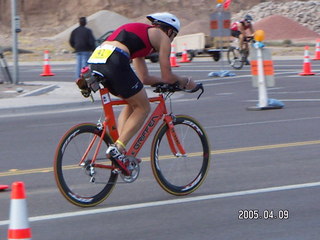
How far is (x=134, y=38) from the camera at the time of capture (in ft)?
23.7

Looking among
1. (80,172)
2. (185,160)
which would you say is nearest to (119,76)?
Result: (80,172)

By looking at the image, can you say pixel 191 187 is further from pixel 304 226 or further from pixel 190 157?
pixel 304 226

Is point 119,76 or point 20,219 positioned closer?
point 20,219

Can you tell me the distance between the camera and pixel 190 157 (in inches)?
311

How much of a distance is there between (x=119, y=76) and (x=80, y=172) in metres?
0.93

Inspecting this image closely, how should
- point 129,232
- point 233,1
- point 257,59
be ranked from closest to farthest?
point 129,232, point 257,59, point 233,1

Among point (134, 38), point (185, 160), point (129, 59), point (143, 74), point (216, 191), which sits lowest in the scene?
point (216, 191)

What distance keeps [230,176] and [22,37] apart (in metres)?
57.4

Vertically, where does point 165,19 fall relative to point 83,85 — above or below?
above

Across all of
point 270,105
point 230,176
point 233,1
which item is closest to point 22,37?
point 233,1

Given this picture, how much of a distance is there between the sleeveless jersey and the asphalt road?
1.44 metres

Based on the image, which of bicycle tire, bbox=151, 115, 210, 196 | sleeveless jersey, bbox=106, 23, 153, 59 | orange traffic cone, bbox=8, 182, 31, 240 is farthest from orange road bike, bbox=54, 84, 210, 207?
orange traffic cone, bbox=8, 182, 31, 240

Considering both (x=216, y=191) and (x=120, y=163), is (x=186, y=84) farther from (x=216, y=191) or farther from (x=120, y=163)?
(x=216, y=191)

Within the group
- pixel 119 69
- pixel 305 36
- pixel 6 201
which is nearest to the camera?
pixel 119 69
